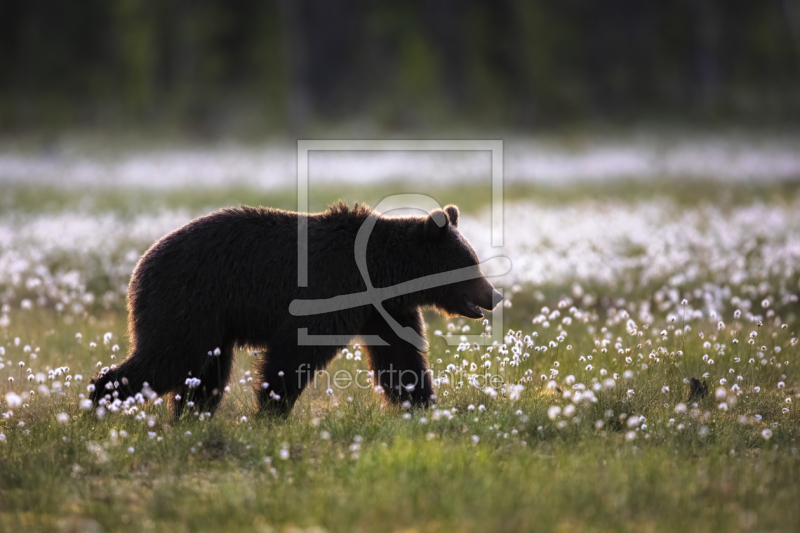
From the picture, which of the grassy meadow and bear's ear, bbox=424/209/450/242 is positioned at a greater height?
bear's ear, bbox=424/209/450/242

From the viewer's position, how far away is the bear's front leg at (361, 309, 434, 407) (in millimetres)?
6703

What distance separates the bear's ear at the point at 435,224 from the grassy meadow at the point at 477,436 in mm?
1116

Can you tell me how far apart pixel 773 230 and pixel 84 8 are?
4106cm

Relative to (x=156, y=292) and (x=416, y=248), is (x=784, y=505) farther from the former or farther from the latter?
(x=156, y=292)

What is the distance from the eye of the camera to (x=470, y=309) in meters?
7.04

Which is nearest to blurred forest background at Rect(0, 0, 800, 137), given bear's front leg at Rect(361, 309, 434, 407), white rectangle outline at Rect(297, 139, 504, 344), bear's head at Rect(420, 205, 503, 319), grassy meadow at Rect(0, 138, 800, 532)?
white rectangle outline at Rect(297, 139, 504, 344)

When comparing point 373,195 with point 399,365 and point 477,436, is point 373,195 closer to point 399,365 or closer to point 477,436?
point 399,365

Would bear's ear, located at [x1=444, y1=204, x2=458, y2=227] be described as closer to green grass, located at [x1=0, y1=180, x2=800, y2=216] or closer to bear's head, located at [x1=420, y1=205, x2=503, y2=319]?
bear's head, located at [x1=420, y1=205, x2=503, y2=319]

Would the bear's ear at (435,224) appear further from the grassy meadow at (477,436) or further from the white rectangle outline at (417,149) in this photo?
the white rectangle outline at (417,149)

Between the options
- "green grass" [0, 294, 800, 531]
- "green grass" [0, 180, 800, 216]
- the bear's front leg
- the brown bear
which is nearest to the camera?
"green grass" [0, 294, 800, 531]

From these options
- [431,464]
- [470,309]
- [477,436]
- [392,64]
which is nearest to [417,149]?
[392,64]

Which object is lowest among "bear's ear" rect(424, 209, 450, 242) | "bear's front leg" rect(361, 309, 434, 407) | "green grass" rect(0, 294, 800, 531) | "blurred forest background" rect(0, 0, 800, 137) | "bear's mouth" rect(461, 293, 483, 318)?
"green grass" rect(0, 294, 800, 531)

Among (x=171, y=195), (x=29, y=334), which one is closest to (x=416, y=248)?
(x=29, y=334)

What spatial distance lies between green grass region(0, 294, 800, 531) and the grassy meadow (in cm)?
2
